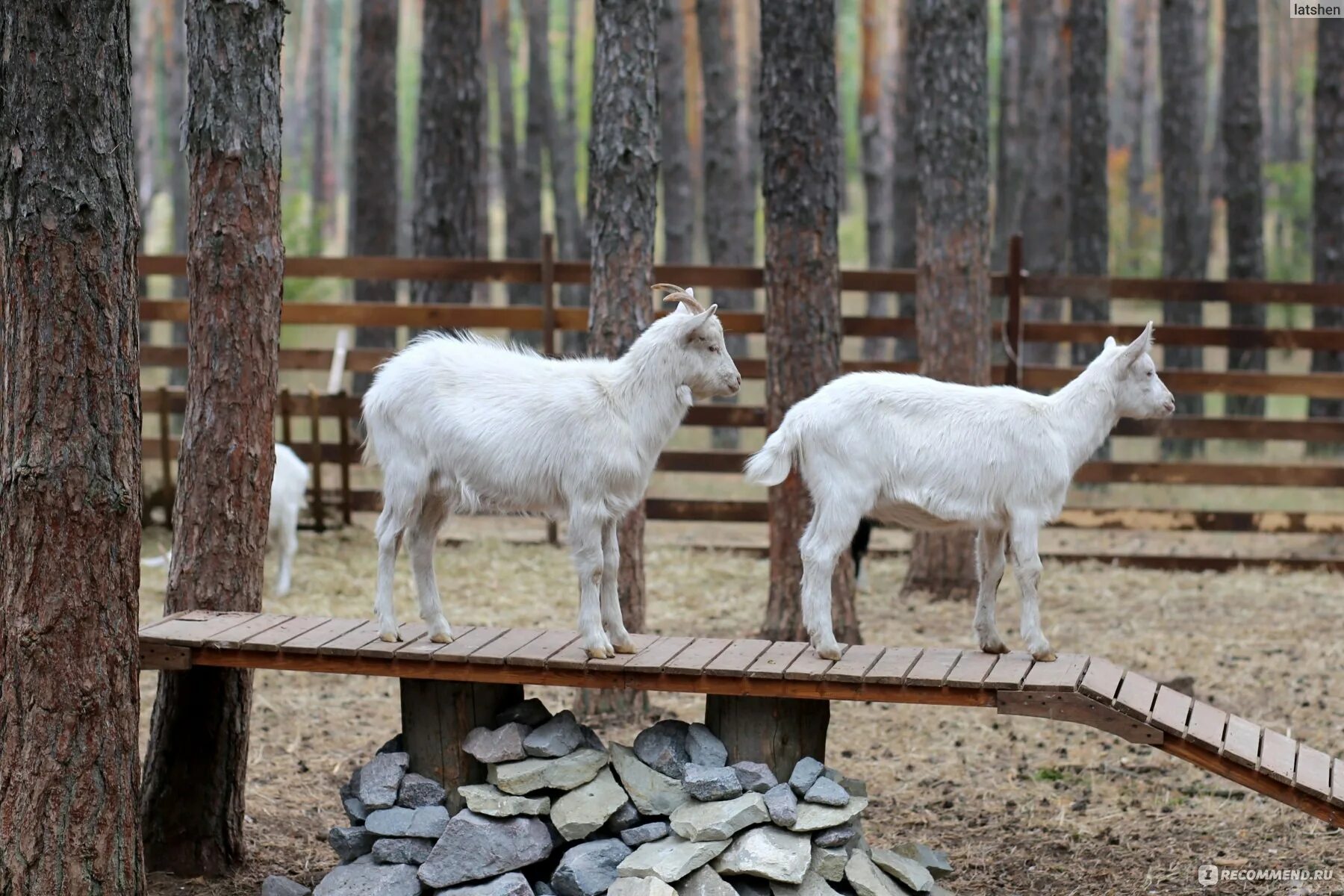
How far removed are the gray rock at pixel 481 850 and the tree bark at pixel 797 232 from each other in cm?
323

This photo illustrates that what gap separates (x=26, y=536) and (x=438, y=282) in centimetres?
905

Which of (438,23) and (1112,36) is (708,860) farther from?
(1112,36)

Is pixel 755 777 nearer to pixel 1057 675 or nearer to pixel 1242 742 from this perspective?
pixel 1057 675

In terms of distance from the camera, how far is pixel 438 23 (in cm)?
1419

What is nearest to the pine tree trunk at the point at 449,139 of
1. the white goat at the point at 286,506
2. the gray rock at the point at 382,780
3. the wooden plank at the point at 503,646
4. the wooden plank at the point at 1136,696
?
the white goat at the point at 286,506

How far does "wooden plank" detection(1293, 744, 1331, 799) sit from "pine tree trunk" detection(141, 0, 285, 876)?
13.7 feet

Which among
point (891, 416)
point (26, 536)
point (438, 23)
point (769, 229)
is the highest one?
point (438, 23)

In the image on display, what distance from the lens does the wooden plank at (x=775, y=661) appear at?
5047 mm

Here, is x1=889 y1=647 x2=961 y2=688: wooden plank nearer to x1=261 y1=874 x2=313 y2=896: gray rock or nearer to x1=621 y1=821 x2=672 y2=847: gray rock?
x1=621 y1=821 x2=672 y2=847: gray rock

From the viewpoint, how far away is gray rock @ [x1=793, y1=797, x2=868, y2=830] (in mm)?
4996

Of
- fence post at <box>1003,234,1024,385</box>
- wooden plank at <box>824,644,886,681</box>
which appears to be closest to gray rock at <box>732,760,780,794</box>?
wooden plank at <box>824,644,886,681</box>

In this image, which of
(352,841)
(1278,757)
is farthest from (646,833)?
(1278,757)

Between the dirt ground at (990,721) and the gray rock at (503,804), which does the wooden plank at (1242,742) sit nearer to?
the dirt ground at (990,721)

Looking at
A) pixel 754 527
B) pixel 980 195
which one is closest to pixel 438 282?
pixel 754 527
